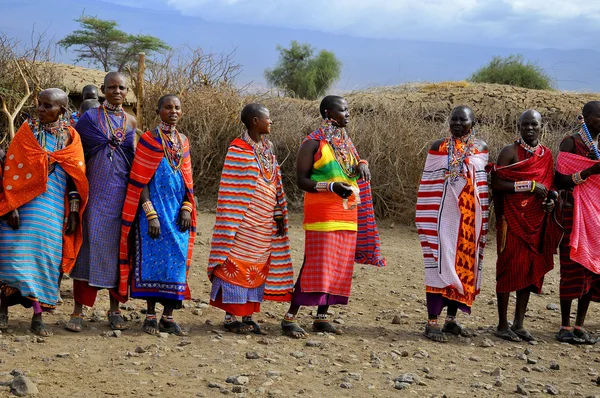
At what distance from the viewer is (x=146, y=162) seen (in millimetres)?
5359

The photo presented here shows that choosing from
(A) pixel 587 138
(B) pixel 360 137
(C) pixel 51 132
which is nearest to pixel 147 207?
(C) pixel 51 132

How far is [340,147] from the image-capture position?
18.9 ft

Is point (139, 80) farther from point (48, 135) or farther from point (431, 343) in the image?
point (431, 343)

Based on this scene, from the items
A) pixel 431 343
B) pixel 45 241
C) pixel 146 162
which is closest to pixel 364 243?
pixel 431 343

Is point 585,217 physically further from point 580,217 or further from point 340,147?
point 340,147

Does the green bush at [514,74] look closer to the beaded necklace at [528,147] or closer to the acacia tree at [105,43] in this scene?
the acacia tree at [105,43]

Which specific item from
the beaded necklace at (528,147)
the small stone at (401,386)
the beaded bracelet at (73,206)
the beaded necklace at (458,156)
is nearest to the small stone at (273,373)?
the small stone at (401,386)

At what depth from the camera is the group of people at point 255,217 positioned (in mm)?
5332

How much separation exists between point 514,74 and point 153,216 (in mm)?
26926

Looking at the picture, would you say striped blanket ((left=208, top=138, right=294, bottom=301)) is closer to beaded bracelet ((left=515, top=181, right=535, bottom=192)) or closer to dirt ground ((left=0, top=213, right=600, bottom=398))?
dirt ground ((left=0, top=213, right=600, bottom=398))

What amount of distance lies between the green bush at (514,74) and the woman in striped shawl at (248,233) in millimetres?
25096

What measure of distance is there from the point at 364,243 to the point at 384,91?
1519 centimetres

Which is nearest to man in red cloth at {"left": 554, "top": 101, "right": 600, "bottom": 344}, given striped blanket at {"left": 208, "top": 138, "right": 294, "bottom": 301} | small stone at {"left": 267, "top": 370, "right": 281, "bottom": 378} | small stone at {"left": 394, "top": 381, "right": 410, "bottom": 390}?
small stone at {"left": 394, "top": 381, "right": 410, "bottom": 390}

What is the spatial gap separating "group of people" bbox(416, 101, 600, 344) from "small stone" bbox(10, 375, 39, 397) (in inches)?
121
